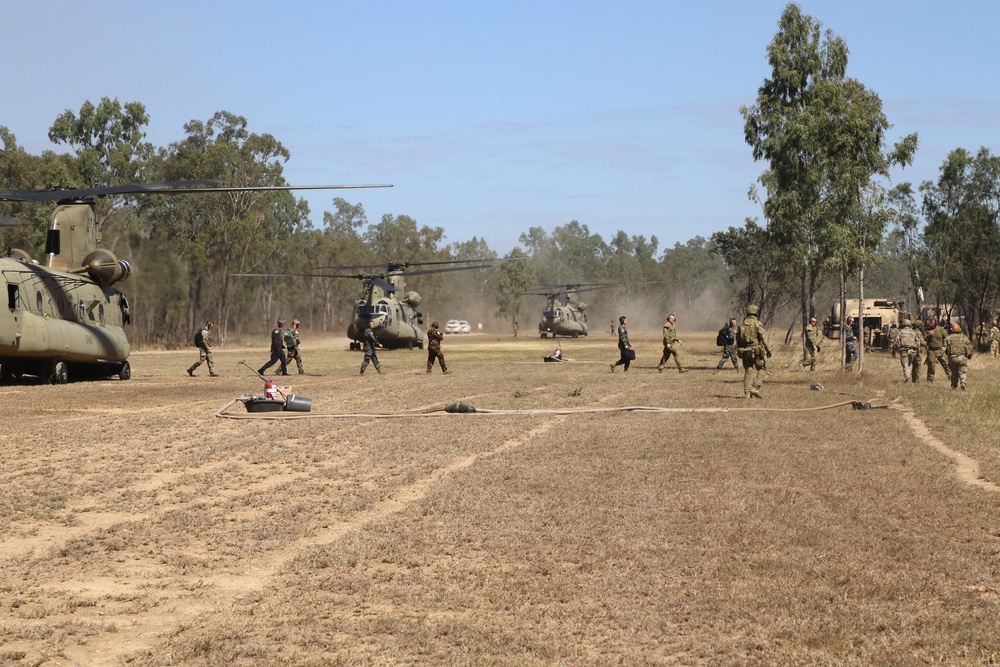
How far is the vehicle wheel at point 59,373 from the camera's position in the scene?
96.3 ft

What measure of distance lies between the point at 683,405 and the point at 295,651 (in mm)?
16603

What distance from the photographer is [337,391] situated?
27.2 metres

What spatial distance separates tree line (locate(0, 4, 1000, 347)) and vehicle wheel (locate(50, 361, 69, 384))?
20893 millimetres

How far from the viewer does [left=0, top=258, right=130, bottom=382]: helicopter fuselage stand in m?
26.8

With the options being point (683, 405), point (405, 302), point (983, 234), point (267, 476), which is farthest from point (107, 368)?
point (983, 234)

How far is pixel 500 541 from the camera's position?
30.3ft

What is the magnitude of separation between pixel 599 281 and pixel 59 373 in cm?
13139

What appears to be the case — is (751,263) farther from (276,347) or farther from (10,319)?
(10,319)

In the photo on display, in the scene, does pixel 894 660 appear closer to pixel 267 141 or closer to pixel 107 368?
pixel 107 368

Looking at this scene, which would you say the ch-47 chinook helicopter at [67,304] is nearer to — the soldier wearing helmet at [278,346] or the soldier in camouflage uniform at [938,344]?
the soldier wearing helmet at [278,346]

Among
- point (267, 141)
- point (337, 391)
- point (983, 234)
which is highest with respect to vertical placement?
point (267, 141)

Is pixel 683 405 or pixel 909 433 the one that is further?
pixel 683 405

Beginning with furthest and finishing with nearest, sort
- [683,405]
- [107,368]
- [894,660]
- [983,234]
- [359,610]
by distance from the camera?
[983,234], [107,368], [683,405], [359,610], [894,660]

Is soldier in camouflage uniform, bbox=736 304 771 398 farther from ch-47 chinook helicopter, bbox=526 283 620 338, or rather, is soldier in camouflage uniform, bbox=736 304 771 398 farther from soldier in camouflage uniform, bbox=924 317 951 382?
ch-47 chinook helicopter, bbox=526 283 620 338
